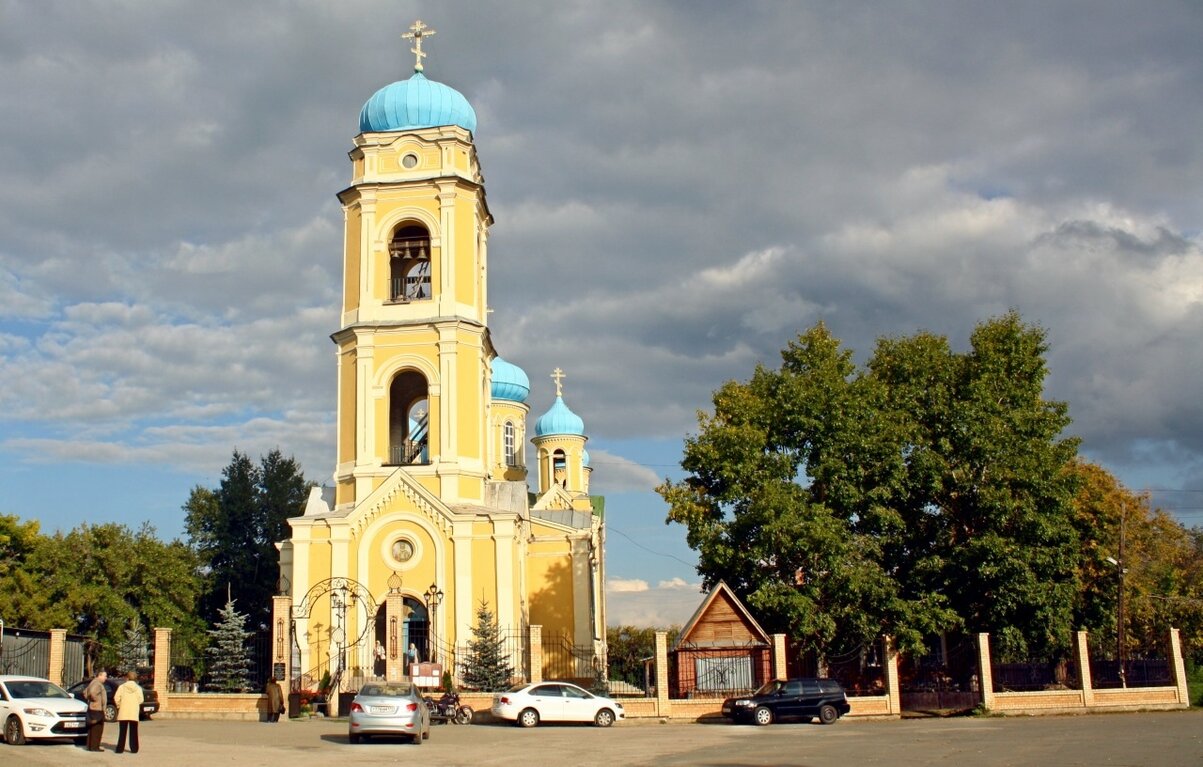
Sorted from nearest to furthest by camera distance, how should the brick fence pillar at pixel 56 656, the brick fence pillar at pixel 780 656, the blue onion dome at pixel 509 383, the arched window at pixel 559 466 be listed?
the brick fence pillar at pixel 56 656, the brick fence pillar at pixel 780 656, the blue onion dome at pixel 509 383, the arched window at pixel 559 466

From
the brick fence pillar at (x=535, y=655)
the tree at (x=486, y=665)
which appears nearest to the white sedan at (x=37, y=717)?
the tree at (x=486, y=665)

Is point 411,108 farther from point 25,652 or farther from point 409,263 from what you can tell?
point 25,652

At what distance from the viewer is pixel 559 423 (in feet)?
194

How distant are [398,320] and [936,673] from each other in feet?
61.4

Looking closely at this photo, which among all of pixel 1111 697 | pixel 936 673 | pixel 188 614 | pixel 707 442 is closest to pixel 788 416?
pixel 707 442

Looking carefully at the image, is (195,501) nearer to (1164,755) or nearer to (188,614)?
(188,614)

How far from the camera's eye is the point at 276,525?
49.6m

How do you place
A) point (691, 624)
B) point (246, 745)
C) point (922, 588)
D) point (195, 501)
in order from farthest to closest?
1. point (195, 501)
2. point (922, 588)
3. point (691, 624)
4. point (246, 745)

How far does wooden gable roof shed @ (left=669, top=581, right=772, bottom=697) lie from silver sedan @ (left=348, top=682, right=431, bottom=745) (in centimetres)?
948

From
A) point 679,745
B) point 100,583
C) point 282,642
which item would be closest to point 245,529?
point 100,583

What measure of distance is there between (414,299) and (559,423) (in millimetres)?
24538

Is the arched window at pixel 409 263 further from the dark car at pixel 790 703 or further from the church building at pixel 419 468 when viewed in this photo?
the dark car at pixel 790 703

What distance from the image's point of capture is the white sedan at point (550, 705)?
25.2 meters

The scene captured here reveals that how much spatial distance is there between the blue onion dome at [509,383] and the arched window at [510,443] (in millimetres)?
1260
